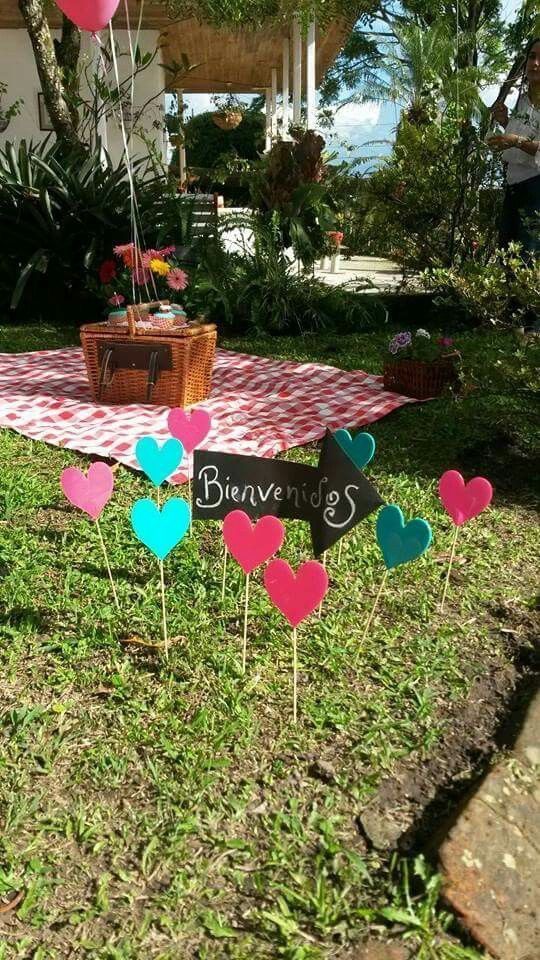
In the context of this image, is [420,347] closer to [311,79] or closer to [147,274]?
[147,274]

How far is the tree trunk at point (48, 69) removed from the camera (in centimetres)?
777

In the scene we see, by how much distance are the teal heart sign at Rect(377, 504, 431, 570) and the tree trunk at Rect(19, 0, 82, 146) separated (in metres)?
7.22

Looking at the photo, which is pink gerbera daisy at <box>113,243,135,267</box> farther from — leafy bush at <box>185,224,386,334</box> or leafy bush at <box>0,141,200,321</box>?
leafy bush at <box>0,141,200,321</box>

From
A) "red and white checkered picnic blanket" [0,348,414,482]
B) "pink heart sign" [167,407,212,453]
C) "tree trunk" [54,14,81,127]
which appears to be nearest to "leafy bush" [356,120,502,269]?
"red and white checkered picnic blanket" [0,348,414,482]

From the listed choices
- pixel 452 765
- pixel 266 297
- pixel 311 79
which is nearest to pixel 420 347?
pixel 266 297

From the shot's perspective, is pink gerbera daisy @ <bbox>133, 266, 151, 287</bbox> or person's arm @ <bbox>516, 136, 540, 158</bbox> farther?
person's arm @ <bbox>516, 136, 540, 158</bbox>

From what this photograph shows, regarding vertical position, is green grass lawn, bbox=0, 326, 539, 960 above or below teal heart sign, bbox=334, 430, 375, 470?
below

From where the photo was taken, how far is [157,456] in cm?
259

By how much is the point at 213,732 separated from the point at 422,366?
3.24 meters

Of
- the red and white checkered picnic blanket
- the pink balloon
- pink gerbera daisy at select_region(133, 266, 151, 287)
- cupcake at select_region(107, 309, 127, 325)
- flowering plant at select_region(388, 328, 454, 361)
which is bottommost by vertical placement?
the red and white checkered picnic blanket

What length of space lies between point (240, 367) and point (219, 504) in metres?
3.46

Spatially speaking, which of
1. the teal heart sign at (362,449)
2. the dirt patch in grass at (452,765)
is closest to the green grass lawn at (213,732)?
the dirt patch in grass at (452,765)

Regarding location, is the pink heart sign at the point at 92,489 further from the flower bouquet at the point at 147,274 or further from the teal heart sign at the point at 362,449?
the flower bouquet at the point at 147,274

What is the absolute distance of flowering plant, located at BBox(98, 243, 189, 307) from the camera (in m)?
4.81
